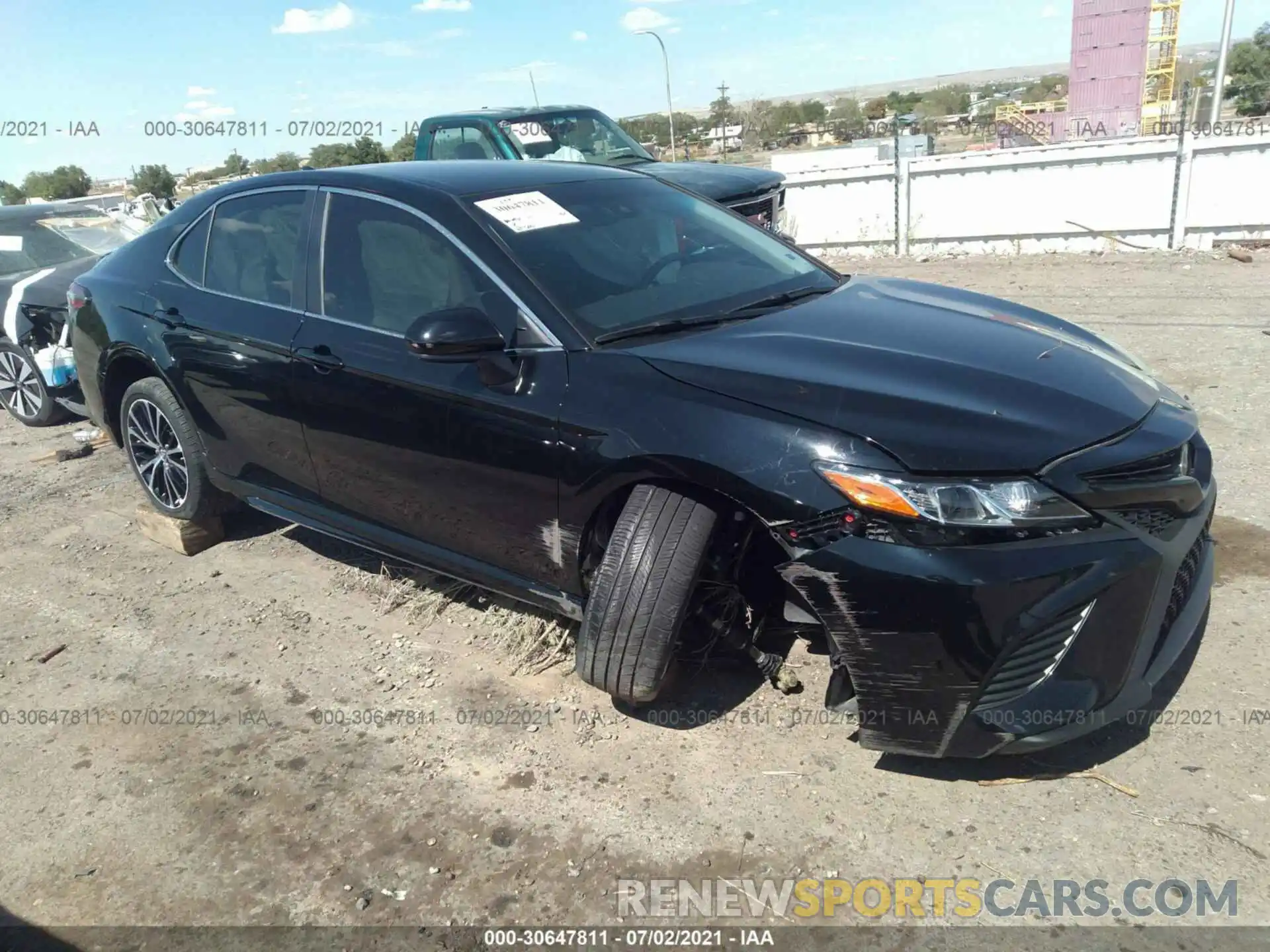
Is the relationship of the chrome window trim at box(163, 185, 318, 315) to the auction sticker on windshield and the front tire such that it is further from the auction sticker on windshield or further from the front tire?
the auction sticker on windshield

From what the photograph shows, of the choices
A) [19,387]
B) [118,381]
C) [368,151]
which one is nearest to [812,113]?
[368,151]

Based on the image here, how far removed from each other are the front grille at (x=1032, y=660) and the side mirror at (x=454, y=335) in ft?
5.78

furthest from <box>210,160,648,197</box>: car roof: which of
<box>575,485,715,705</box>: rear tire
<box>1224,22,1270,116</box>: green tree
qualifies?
<box>1224,22,1270,116</box>: green tree

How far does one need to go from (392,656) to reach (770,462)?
6.32 ft

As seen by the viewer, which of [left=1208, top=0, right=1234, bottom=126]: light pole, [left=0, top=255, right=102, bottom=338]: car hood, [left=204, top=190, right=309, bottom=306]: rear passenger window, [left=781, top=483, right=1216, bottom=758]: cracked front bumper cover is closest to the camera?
[left=781, top=483, right=1216, bottom=758]: cracked front bumper cover

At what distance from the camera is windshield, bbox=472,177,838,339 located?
3236mm

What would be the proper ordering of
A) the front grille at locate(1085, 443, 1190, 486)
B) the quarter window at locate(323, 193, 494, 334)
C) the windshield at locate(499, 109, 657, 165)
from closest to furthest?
the front grille at locate(1085, 443, 1190, 486) → the quarter window at locate(323, 193, 494, 334) → the windshield at locate(499, 109, 657, 165)

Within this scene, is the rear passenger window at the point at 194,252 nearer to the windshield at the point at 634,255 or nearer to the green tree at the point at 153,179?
the windshield at the point at 634,255

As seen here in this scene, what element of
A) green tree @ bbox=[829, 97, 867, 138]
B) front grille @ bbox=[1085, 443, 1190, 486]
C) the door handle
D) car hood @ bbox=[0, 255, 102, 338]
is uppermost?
the door handle

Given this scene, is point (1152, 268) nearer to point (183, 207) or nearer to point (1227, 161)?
point (1227, 161)

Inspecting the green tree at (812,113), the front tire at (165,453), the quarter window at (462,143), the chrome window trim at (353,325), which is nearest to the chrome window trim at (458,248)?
the chrome window trim at (353,325)

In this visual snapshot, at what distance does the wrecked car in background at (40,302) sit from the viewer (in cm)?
721

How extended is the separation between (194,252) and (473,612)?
214 cm

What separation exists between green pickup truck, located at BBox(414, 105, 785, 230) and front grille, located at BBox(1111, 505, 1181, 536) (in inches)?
250
